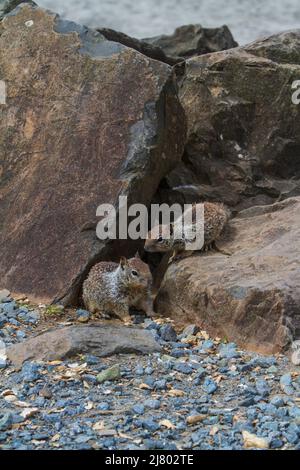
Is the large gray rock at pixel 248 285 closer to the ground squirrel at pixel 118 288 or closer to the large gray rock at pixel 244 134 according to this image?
the ground squirrel at pixel 118 288

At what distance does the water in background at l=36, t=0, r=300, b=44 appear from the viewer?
1764 centimetres

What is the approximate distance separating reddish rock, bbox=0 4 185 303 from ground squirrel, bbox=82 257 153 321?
18 cm

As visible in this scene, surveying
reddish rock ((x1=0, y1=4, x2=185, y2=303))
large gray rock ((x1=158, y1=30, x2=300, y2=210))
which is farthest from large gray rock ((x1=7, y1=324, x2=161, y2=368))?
large gray rock ((x1=158, y1=30, x2=300, y2=210))

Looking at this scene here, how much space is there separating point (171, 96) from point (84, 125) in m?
0.87

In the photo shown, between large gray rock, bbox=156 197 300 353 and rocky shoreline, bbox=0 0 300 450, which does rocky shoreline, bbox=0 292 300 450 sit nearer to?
rocky shoreline, bbox=0 0 300 450

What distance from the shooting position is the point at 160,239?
299 inches

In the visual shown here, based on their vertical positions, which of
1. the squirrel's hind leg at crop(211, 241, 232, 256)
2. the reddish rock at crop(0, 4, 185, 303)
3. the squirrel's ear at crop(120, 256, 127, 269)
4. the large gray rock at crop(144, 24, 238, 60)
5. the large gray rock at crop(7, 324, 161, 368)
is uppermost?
the large gray rock at crop(144, 24, 238, 60)

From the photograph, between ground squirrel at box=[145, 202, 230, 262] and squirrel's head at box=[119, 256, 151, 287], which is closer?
squirrel's head at box=[119, 256, 151, 287]

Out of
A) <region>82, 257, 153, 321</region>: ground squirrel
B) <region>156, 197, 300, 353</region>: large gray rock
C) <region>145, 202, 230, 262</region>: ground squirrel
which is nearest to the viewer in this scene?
<region>156, 197, 300, 353</region>: large gray rock

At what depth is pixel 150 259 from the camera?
8.53 metres

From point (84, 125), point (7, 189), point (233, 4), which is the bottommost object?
point (7, 189)

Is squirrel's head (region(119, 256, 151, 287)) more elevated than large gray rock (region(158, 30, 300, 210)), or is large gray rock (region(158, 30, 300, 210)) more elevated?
large gray rock (region(158, 30, 300, 210))
